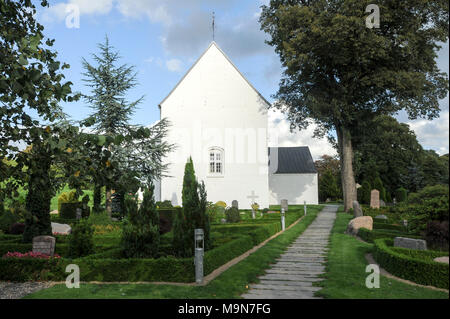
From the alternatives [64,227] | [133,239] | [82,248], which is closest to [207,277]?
[133,239]

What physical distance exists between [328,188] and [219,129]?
81.0ft

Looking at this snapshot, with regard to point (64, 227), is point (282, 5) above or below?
above

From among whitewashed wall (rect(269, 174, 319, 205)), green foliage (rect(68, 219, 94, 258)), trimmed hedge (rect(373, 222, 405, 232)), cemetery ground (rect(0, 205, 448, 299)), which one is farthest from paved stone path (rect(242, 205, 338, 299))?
whitewashed wall (rect(269, 174, 319, 205))

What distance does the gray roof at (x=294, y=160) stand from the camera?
3653 cm

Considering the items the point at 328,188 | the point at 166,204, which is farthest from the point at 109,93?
the point at 328,188

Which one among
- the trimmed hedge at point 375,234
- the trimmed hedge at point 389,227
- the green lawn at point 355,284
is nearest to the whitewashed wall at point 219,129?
the trimmed hedge at point 389,227

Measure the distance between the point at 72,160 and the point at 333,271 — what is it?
677 cm

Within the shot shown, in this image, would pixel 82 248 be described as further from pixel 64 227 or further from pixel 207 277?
pixel 64 227

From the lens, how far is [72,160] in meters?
3.18

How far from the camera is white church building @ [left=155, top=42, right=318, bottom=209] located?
2617cm

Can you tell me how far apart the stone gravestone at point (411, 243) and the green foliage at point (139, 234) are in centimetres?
648

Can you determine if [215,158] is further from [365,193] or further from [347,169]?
[365,193]

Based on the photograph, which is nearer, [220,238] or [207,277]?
[207,277]

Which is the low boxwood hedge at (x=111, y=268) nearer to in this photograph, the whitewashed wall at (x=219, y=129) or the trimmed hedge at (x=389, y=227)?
the trimmed hedge at (x=389, y=227)
